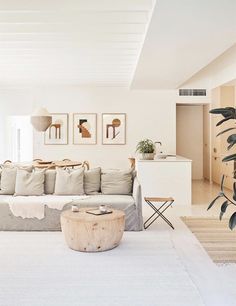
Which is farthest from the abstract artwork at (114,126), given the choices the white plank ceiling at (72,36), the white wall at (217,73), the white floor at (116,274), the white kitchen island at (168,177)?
the white floor at (116,274)

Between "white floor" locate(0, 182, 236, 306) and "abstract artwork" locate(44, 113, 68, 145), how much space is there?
16.8ft

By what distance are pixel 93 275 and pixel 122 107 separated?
669 cm

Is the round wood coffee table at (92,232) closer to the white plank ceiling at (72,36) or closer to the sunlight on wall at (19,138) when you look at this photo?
the white plank ceiling at (72,36)

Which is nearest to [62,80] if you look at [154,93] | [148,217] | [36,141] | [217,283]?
[36,141]

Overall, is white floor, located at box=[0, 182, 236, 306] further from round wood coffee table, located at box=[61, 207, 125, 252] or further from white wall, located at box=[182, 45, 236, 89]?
white wall, located at box=[182, 45, 236, 89]

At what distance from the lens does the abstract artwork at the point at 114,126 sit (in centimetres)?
955

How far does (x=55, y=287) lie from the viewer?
3068 mm

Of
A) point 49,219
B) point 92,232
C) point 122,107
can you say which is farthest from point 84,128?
point 92,232

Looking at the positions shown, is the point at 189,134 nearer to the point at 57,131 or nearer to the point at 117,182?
the point at 57,131

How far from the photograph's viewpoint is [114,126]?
31.3 feet

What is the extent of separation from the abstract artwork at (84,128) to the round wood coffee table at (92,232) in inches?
218

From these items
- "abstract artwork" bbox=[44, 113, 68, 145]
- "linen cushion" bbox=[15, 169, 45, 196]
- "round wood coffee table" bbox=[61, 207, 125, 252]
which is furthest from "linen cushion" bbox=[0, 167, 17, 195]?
"abstract artwork" bbox=[44, 113, 68, 145]

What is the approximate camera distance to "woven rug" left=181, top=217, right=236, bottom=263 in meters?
3.91

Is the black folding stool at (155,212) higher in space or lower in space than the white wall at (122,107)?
lower
